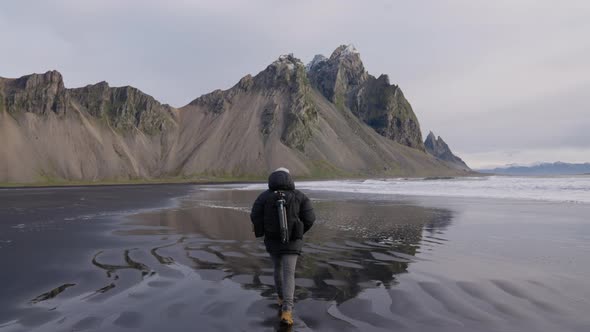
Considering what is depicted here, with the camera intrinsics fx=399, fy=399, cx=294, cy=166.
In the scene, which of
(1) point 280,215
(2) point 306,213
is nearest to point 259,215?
(1) point 280,215

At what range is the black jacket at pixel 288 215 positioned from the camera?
6.85m

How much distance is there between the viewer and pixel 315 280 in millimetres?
8875

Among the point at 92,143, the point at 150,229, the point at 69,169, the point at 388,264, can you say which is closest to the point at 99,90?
the point at 92,143

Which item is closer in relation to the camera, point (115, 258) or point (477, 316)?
point (477, 316)

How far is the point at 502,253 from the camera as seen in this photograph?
38.8ft

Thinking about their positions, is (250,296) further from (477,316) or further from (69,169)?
(69,169)

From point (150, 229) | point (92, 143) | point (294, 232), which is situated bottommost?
point (150, 229)

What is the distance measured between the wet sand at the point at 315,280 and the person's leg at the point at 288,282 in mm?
307

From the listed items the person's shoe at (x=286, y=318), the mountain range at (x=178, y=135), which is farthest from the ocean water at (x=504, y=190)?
the mountain range at (x=178, y=135)

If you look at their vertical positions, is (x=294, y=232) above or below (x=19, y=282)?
above

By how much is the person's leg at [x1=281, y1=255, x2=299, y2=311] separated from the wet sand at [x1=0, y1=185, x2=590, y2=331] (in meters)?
0.31

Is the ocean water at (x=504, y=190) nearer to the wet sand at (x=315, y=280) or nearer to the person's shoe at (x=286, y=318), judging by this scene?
the wet sand at (x=315, y=280)

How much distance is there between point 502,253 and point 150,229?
46.4 feet

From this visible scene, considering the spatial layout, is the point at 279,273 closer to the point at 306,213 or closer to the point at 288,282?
the point at 288,282
